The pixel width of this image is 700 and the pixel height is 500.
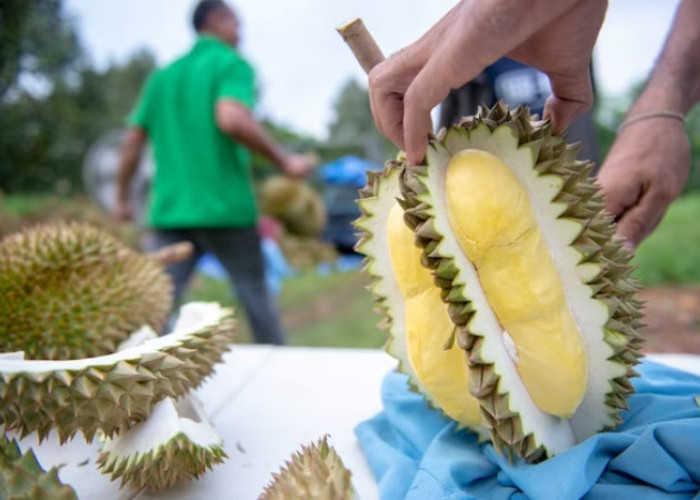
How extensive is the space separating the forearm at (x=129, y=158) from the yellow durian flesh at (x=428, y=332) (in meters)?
2.11

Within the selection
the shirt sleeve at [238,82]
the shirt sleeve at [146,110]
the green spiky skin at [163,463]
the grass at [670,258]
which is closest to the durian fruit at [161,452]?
the green spiky skin at [163,463]

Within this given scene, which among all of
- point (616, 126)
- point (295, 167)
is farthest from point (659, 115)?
point (616, 126)

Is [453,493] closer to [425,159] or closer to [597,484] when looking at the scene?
[597,484]

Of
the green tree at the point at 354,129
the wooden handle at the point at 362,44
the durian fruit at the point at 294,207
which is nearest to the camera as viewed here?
the wooden handle at the point at 362,44

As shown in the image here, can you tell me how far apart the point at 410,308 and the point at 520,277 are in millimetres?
179

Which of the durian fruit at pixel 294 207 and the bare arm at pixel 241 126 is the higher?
the bare arm at pixel 241 126

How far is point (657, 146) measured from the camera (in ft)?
3.45

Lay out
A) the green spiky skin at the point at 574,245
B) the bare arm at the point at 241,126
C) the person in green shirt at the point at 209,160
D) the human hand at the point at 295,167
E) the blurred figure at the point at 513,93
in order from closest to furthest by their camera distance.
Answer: the green spiky skin at the point at 574,245 < the blurred figure at the point at 513,93 < the bare arm at the point at 241,126 < the person in green shirt at the point at 209,160 < the human hand at the point at 295,167

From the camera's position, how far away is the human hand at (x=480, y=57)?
62 centimetres

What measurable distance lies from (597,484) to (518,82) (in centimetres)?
153

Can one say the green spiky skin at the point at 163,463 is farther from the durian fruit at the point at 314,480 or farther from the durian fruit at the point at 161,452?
the durian fruit at the point at 314,480

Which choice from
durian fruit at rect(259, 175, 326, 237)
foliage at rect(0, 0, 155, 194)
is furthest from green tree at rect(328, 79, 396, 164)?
foliage at rect(0, 0, 155, 194)

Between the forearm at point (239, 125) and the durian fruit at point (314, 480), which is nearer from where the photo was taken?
the durian fruit at point (314, 480)

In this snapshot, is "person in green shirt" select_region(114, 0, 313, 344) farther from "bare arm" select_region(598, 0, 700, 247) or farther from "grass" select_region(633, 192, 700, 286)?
"grass" select_region(633, 192, 700, 286)
